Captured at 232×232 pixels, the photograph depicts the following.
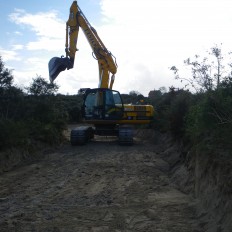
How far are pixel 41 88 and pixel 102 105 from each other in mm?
3818

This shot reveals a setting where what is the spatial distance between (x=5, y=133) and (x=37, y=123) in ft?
14.5

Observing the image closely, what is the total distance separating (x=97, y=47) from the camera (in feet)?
66.1

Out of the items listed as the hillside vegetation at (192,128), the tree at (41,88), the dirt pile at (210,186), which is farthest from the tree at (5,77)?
the dirt pile at (210,186)

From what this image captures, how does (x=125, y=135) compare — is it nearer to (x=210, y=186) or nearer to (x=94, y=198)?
(x=94, y=198)

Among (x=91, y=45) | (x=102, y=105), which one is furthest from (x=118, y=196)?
(x=91, y=45)

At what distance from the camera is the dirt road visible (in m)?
6.52

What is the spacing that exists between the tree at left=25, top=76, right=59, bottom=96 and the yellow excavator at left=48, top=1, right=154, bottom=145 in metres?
2.40

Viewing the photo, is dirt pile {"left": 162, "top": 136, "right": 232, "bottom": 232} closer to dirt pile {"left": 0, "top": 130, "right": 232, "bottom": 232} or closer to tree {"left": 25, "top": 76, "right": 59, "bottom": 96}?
dirt pile {"left": 0, "top": 130, "right": 232, "bottom": 232}

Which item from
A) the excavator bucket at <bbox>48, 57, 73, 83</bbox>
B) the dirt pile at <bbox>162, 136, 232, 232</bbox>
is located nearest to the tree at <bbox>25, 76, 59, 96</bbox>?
the excavator bucket at <bbox>48, 57, 73, 83</bbox>

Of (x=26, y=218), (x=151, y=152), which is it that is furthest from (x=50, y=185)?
(x=151, y=152)

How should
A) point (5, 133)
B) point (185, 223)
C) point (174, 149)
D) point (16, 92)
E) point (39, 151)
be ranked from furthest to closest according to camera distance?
point (16, 92)
point (39, 151)
point (174, 149)
point (5, 133)
point (185, 223)

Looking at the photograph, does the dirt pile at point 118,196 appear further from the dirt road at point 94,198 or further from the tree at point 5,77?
the tree at point 5,77

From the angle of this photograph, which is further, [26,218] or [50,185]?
[50,185]

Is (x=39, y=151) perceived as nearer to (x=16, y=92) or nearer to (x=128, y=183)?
(x=16, y=92)
